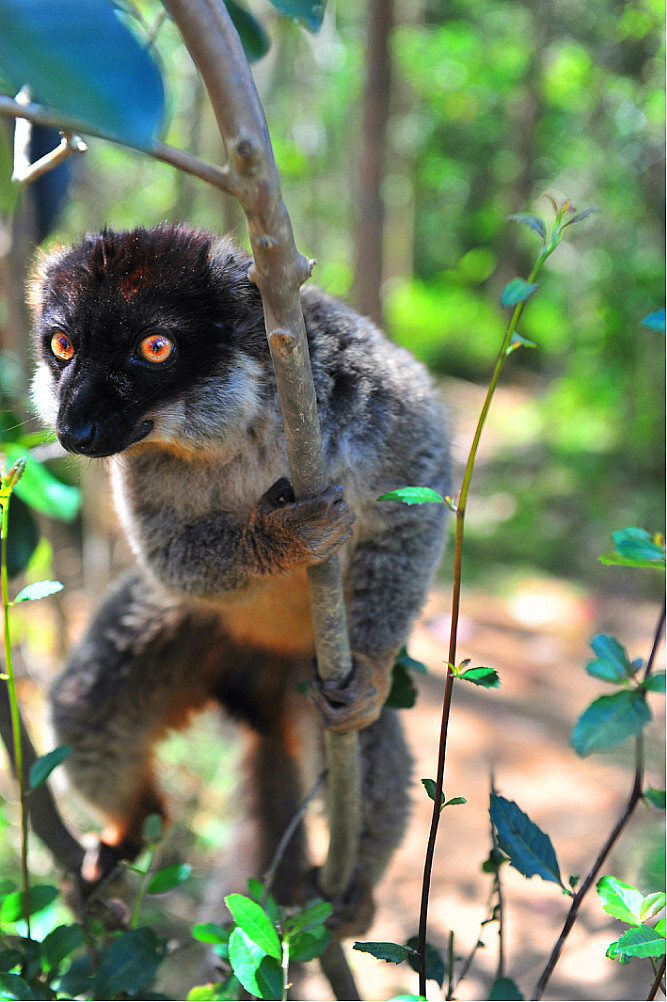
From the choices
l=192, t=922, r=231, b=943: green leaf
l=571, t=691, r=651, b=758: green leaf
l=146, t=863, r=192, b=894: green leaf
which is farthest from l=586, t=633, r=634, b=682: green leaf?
l=146, t=863, r=192, b=894: green leaf

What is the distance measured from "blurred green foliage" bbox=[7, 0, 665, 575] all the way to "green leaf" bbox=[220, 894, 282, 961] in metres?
2.45

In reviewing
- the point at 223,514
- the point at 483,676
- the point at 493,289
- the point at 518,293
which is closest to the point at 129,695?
the point at 223,514

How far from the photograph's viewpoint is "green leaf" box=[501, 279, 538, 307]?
1.26m

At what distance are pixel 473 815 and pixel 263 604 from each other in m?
2.42

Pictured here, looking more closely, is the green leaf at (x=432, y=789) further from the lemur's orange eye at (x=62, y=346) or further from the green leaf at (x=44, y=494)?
the green leaf at (x=44, y=494)

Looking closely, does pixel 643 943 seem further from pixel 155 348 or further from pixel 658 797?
pixel 155 348

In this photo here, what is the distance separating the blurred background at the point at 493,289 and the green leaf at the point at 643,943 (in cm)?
56

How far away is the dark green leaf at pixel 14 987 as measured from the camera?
5.12 feet

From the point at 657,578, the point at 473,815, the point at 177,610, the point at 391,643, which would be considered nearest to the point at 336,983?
the point at 391,643

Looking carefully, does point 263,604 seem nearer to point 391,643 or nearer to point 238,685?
point 391,643

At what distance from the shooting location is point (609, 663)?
5.13ft

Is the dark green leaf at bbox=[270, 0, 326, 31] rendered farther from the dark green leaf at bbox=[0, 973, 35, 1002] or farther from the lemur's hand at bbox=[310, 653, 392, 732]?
the dark green leaf at bbox=[0, 973, 35, 1002]

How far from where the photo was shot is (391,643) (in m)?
2.40

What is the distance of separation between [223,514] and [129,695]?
1.14 meters
